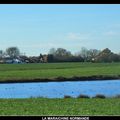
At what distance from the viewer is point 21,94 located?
538 inches

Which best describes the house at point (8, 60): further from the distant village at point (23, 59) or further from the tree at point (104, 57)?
the tree at point (104, 57)

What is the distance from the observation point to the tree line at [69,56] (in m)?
7.84

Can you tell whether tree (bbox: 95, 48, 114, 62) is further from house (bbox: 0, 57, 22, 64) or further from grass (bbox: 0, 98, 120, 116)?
house (bbox: 0, 57, 22, 64)

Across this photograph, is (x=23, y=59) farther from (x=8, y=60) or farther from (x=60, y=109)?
(x=60, y=109)

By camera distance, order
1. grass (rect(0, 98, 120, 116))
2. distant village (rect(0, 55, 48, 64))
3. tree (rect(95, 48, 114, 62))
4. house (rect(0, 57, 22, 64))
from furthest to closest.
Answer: tree (rect(95, 48, 114, 62)) → house (rect(0, 57, 22, 64)) → grass (rect(0, 98, 120, 116)) → distant village (rect(0, 55, 48, 64))

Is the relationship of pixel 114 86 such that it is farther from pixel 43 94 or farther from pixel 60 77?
pixel 60 77

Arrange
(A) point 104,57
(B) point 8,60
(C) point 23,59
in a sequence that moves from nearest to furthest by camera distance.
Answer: (C) point 23,59 → (B) point 8,60 → (A) point 104,57

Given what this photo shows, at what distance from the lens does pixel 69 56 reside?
8.73 meters

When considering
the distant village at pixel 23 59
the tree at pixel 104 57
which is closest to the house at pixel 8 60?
the distant village at pixel 23 59

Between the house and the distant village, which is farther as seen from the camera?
the house

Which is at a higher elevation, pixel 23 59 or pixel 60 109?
pixel 23 59

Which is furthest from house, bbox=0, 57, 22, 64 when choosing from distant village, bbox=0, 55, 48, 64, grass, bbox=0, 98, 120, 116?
grass, bbox=0, 98, 120, 116

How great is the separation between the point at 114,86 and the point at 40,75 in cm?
770

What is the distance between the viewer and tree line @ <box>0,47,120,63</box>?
25.7ft
